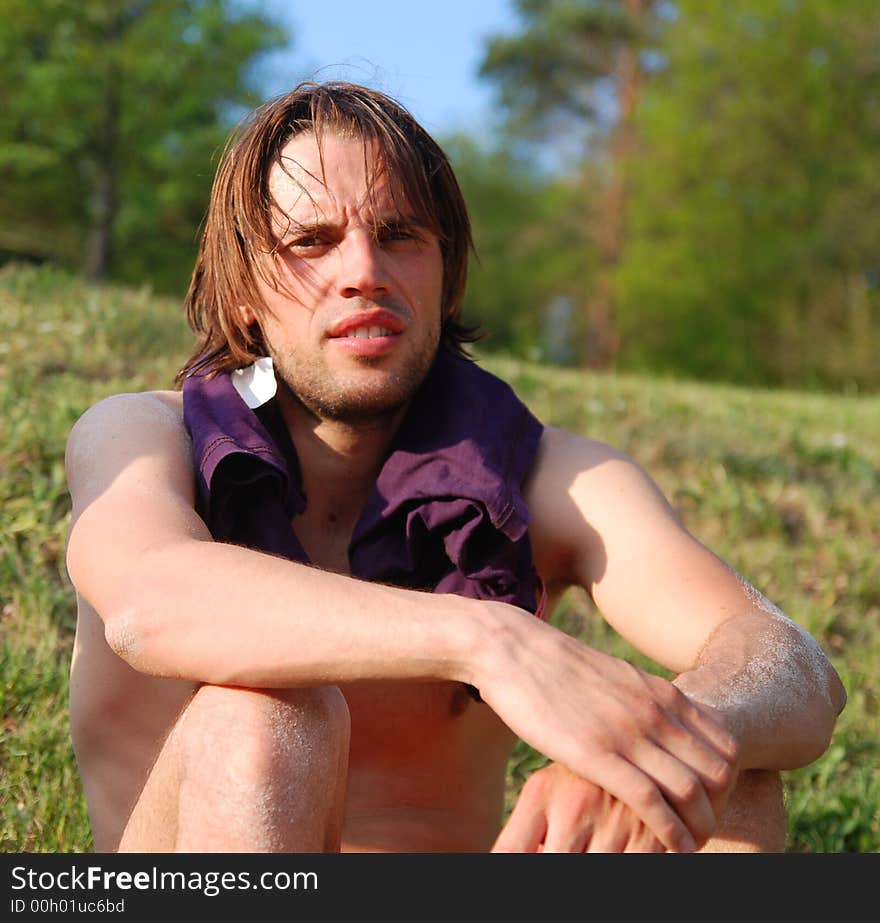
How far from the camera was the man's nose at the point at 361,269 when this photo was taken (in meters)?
2.39

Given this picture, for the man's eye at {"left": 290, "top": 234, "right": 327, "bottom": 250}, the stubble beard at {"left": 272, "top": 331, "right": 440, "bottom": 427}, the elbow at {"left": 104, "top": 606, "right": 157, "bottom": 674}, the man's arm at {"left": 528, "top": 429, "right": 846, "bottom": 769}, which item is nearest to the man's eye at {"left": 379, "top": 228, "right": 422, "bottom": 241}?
the man's eye at {"left": 290, "top": 234, "right": 327, "bottom": 250}

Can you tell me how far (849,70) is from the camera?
73.6 feet

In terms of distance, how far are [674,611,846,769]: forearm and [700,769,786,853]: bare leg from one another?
2.0 inches

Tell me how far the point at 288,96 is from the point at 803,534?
111 inches

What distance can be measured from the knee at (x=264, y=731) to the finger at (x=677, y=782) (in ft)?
1.60

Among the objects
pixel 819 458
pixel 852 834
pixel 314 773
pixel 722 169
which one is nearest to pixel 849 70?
pixel 722 169

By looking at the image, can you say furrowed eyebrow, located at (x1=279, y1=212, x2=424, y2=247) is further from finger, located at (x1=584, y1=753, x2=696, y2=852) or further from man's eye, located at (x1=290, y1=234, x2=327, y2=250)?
finger, located at (x1=584, y1=753, x2=696, y2=852)

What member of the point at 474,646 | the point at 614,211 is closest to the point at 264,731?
the point at 474,646

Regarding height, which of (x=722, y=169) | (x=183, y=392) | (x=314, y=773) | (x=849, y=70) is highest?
(x=849, y=70)

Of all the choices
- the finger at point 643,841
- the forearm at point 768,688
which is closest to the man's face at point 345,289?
the forearm at point 768,688

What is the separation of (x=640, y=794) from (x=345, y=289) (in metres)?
1.21

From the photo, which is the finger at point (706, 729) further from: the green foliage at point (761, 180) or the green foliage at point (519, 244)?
the green foliage at point (519, 244)

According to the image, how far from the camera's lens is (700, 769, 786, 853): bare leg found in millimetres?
1943
